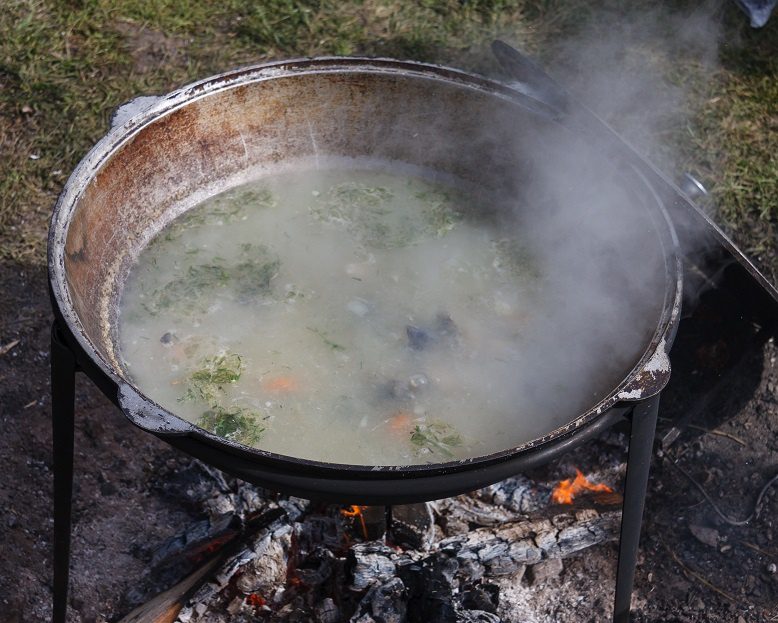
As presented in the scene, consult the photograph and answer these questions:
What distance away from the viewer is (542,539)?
3549mm

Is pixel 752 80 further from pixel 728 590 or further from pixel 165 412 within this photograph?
pixel 165 412

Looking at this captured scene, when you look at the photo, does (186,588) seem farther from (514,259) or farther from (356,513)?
(514,259)

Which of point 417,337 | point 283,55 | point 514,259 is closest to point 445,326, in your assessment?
point 417,337

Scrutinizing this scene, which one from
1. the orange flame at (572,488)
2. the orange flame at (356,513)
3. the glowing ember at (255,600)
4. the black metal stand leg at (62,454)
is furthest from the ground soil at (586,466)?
the orange flame at (356,513)

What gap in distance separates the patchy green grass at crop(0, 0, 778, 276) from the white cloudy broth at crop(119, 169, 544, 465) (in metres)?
1.81

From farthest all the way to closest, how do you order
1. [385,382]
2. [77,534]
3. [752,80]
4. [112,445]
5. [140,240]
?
1. [752,80]
2. [112,445]
3. [77,534]
4. [140,240]
5. [385,382]

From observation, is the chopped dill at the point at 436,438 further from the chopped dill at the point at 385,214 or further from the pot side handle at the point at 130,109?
the pot side handle at the point at 130,109

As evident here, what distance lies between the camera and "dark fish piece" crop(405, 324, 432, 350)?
10.2ft

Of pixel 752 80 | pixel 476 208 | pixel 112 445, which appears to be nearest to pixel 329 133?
pixel 476 208

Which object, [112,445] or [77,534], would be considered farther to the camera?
[112,445]

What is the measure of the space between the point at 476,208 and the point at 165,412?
189cm

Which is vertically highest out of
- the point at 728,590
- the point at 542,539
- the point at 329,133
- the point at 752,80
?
the point at 329,133

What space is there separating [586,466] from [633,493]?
118 centimetres

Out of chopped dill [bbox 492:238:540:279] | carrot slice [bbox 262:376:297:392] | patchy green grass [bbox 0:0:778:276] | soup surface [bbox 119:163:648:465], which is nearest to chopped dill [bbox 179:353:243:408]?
soup surface [bbox 119:163:648:465]
